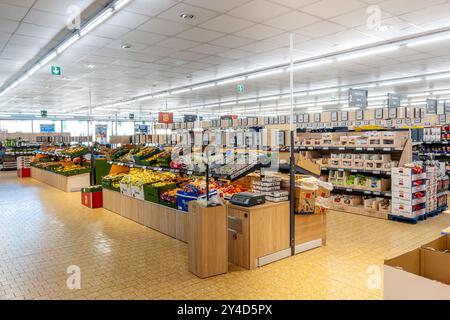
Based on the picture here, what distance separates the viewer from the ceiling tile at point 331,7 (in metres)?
5.73

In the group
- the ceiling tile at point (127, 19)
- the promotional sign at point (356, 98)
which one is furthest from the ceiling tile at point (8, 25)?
the promotional sign at point (356, 98)

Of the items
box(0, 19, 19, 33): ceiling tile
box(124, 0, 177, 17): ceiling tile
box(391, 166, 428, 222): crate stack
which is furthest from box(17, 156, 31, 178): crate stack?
box(391, 166, 428, 222): crate stack

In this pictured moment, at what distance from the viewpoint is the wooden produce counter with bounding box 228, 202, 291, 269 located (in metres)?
4.27

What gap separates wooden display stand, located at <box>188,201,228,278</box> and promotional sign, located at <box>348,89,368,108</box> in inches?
400

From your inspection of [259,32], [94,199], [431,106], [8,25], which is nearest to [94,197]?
[94,199]

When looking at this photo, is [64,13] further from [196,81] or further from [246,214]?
[196,81]

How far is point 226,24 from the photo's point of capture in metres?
6.73

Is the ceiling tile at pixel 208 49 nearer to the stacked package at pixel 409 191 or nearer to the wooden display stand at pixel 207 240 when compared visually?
the stacked package at pixel 409 191

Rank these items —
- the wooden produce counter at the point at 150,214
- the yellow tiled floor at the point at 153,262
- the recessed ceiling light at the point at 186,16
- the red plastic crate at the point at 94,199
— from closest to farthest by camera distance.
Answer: the yellow tiled floor at the point at 153,262 → the wooden produce counter at the point at 150,214 → the recessed ceiling light at the point at 186,16 → the red plastic crate at the point at 94,199

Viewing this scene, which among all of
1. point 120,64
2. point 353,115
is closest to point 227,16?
point 353,115

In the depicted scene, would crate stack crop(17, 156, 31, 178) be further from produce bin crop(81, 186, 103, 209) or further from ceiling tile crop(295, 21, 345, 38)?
ceiling tile crop(295, 21, 345, 38)

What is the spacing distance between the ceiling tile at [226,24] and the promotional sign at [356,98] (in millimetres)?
7081

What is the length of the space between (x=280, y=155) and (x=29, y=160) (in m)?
14.8
